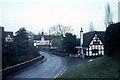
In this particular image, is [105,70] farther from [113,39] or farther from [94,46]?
[94,46]

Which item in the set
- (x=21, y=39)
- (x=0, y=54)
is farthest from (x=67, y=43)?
(x=0, y=54)

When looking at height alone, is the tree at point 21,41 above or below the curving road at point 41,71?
above

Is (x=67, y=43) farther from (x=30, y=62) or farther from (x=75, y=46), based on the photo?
(x=30, y=62)

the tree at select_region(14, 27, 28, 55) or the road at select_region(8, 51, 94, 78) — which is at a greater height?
the tree at select_region(14, 27, 28, 55)

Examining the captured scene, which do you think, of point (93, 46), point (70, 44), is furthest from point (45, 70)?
point (70, 44)

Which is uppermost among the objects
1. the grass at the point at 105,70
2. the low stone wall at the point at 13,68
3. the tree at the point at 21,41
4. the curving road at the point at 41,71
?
the tree at the point at 21,41

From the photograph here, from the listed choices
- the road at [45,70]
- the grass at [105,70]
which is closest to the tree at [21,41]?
the road at [45,70]

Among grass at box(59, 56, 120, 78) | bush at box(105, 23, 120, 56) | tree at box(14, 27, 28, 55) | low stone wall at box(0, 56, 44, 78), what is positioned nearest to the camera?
grass at box(59, 56, 120, 78)

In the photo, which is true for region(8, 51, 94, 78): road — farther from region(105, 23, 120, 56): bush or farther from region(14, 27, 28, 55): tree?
region(105, 23, 120, 56): bush

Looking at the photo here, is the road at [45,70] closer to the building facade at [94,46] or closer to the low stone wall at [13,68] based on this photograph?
the low stone wall at [13,68]

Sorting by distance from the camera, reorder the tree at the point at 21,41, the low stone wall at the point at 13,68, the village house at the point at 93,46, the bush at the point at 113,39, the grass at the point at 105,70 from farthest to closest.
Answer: the village house at the point at 93,46, the tree at the point at 21,41, the low stone wall at the point at 13,68, the bush at the point at 113,39, the grass at the point at 105,70

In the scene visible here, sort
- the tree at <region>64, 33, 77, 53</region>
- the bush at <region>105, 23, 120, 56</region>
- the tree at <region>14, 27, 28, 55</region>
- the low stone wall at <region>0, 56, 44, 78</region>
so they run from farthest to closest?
the tree at <region>64, 33, 77, 53</region>
the tree at <region>14, 27, 28, 55</region>
the low stone wall at <region>0, 56, 44, 78</region>
the bush at <region>105, 23, 120, 56</region>

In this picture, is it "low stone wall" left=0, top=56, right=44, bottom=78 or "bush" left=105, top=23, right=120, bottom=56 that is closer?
"bush" left=105, top=23, right=120, bottom=56

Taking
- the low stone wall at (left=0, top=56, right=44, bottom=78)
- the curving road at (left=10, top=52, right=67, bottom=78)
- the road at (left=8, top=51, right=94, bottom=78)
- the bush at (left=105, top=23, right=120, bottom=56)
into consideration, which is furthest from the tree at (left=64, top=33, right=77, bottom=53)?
the bush at (left=105, top=23, right=120, bottom=56)
